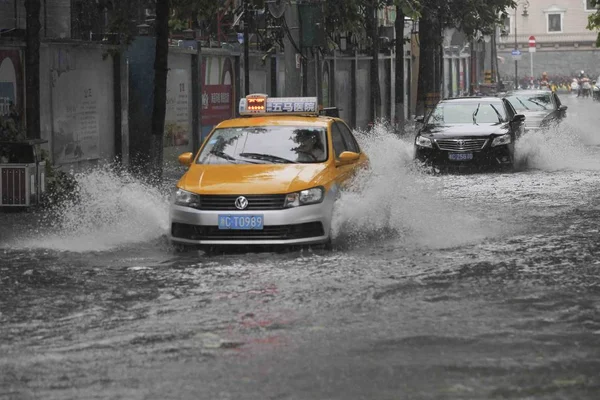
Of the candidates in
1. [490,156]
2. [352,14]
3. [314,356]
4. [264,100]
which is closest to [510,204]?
[264,100]

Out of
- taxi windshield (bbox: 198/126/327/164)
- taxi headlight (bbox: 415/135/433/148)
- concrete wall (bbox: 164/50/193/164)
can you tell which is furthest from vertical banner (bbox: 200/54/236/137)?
taxi windshield (bbox: 198/126/327/164)

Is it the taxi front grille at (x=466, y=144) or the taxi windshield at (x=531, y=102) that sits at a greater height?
the taxi windshield at (x=531, y=102)

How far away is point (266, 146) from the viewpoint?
1473 centimetres

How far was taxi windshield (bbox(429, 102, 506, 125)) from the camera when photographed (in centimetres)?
2725

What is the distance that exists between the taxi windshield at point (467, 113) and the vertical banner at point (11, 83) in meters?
8.91

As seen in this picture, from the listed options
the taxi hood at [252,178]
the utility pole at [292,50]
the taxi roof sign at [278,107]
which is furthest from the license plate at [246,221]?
the utility pole at [292,50]

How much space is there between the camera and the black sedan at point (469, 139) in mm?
26156

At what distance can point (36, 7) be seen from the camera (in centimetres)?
1908

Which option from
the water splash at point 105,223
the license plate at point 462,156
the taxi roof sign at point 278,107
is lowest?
the water splash at point 105,223

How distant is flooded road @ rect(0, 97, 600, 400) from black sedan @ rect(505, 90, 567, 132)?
15048mm

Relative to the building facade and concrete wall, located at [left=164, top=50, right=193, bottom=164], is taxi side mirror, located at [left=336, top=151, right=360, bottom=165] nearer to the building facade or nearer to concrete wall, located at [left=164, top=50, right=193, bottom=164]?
concrete wall, located at [left=164, top=50, right=193, bottom=164]

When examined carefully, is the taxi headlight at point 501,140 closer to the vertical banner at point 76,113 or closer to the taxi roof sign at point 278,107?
the vertical banner at point 76,113

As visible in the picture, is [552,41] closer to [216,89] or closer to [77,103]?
[216,89]

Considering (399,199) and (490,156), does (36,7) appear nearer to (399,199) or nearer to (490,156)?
(399,199)
